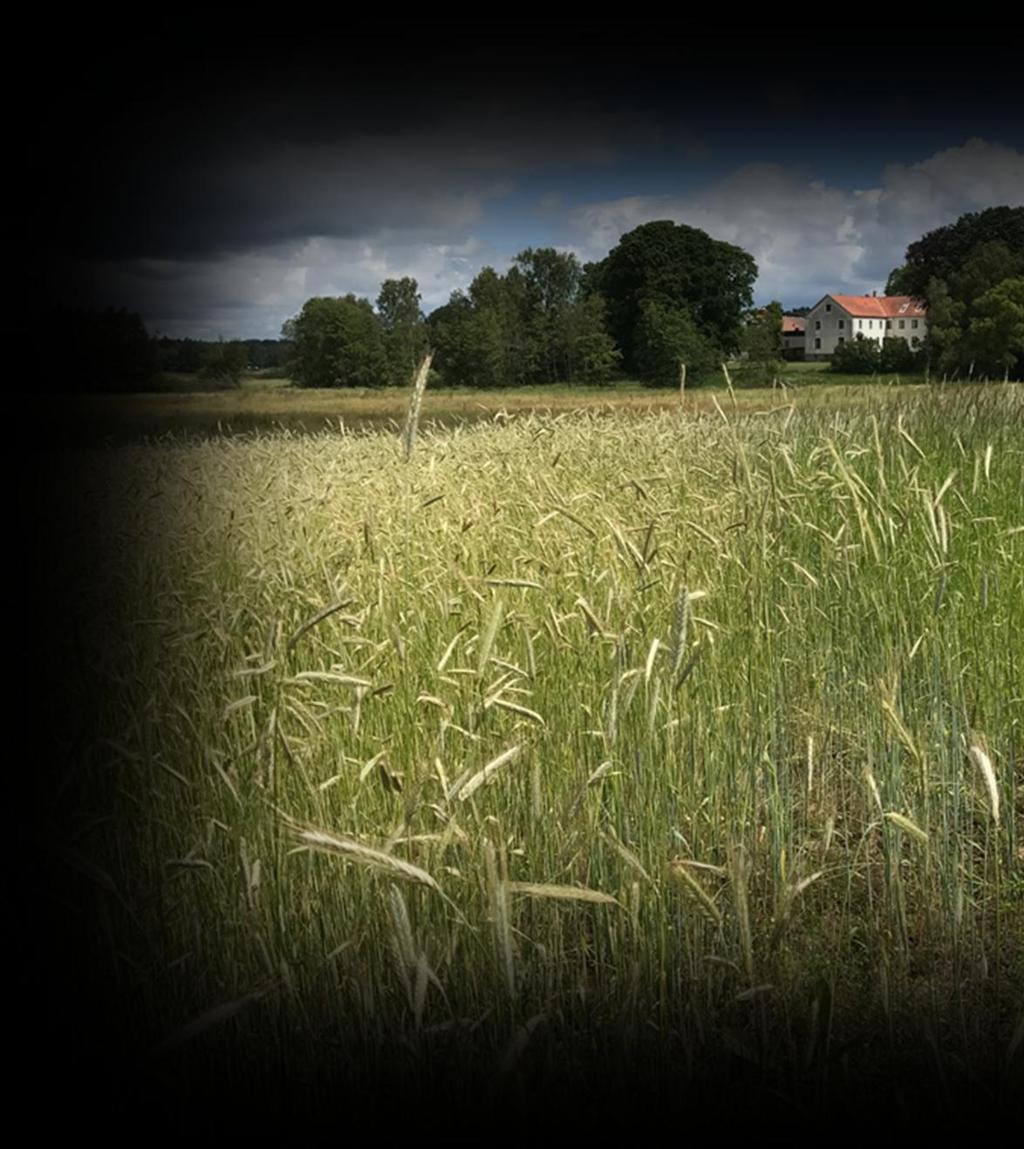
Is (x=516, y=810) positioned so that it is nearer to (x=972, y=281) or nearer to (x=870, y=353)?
(x=972, y=281)

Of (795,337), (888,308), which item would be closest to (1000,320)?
(888,308)

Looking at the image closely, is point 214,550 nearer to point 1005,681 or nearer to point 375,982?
point 375,982

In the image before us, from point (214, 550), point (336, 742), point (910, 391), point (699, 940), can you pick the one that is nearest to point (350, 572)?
point (336, 742)

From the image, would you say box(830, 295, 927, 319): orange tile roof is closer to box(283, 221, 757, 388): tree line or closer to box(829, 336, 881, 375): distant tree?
box(829, 336, 881, 375): distant tree

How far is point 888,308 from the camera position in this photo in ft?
12.2

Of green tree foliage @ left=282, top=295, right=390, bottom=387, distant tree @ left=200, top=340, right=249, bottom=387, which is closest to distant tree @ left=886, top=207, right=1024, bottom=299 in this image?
green tree foliage @ left=282, top=295, right=390, bottom=387

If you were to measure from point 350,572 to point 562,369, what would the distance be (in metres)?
1.28

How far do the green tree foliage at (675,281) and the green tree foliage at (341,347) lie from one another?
3.40 feet

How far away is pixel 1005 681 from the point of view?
2.58 meters

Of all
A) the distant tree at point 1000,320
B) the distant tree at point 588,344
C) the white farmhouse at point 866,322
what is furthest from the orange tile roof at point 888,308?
the distant tree at point 588,344

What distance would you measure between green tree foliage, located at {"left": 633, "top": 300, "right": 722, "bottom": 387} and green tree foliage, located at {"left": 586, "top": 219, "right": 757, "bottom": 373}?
0.11ft

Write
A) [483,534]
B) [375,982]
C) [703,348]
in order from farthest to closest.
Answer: [703,348], [483,534], [375,982]

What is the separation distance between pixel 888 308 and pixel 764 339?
52cm

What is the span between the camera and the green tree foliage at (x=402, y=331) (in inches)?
95.9
